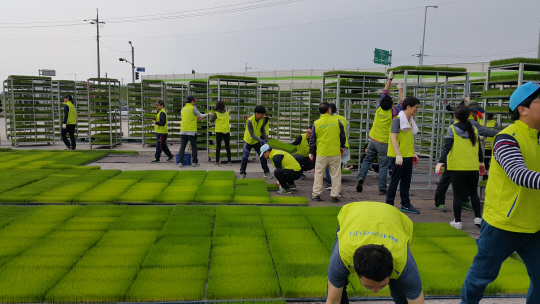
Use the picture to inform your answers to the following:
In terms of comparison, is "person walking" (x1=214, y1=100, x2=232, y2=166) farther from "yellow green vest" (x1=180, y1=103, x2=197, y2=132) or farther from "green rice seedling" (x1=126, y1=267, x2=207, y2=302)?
"green rice seedling" (x1=126, y1=267, x2=207, y2=302)

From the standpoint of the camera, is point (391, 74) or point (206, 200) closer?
point (206, 200)

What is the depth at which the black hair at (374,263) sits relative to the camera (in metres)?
1.89

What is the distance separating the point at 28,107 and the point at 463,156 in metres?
16.8

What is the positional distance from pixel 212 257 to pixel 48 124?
594 inches

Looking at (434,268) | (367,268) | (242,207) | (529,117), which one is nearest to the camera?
(367,268)

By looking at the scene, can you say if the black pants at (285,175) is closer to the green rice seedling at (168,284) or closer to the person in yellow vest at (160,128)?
the green rice seedling at (168,284)

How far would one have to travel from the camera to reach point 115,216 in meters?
6.04

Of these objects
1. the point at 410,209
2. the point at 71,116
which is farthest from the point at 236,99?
the point at 410,209

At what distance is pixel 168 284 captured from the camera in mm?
3723

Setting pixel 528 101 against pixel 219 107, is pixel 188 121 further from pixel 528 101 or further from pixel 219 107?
pixel 528 101

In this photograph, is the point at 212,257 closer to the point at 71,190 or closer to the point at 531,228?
Result: the point at 531,228

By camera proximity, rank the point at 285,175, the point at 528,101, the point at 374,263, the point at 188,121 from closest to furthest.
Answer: the point at 374,263
the point at 528,101
the point at 285,175
the point at 188,121

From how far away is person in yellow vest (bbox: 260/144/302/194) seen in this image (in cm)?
806

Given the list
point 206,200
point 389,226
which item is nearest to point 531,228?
point 389,226
